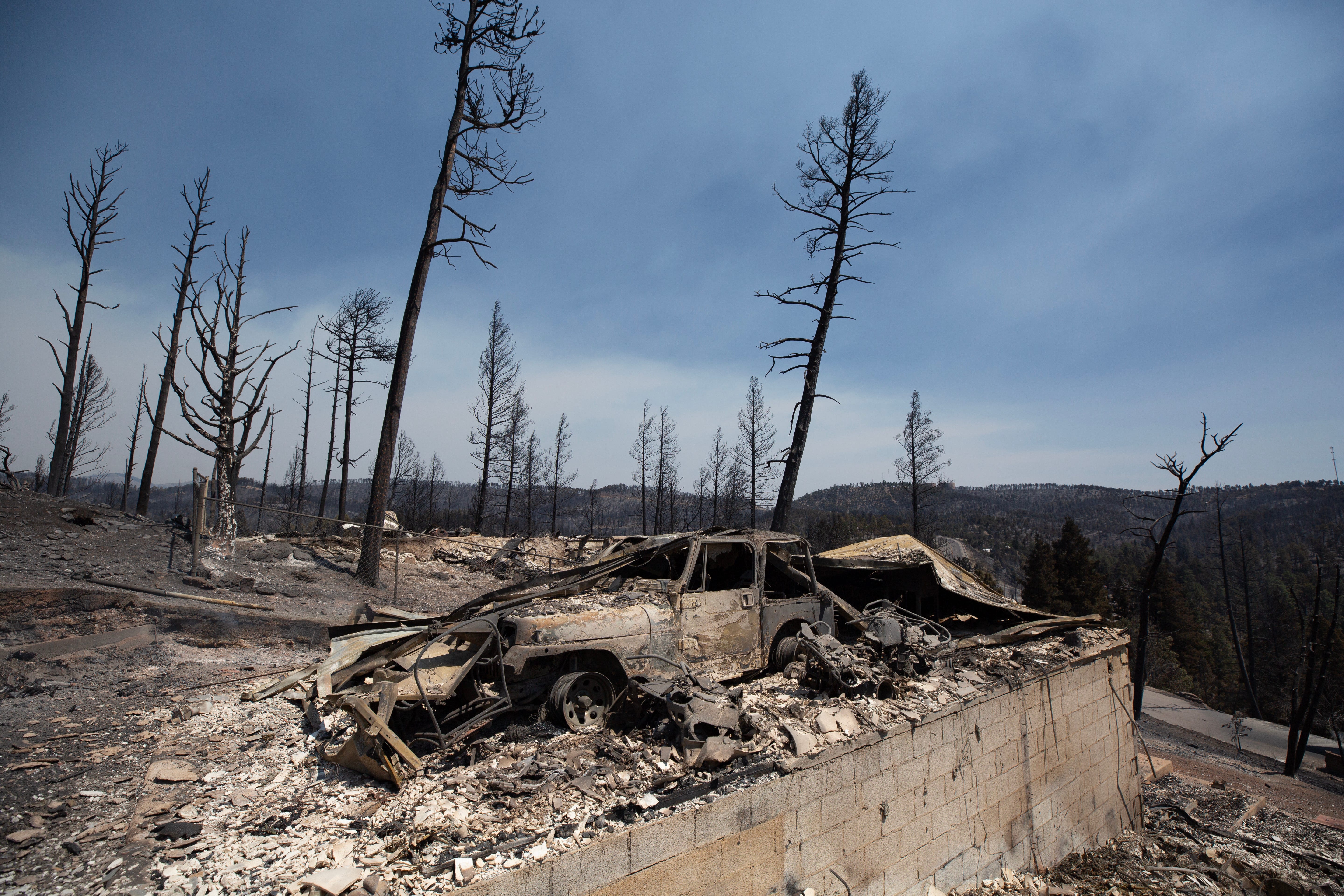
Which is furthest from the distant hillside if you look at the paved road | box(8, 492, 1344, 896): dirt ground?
box(8, 492, 1344, 896): dirt ground

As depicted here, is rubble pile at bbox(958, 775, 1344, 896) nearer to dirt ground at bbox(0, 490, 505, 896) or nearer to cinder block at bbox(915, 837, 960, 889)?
cinder block at bbox(915, 837, 960, 889)

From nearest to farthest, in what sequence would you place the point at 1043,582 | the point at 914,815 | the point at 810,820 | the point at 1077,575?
the point at 810,820 → the point at 914,815 → the point at 1077,575 → the point at 1043,582

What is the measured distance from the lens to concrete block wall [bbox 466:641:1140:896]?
10.4 feet

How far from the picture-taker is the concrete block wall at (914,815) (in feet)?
10.4

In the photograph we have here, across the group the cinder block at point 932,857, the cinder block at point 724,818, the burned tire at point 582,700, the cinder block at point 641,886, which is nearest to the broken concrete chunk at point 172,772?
the burned tire at point 582,700

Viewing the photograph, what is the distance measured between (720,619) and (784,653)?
3.21 ft

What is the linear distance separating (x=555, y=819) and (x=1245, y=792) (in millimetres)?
14266

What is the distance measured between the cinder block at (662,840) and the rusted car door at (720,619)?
1.75 metres

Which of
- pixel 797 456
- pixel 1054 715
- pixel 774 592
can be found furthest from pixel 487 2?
pixel 1054 715

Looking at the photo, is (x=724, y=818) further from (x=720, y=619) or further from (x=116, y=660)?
(x=116, y=660)

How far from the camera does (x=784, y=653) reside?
19.2 ft

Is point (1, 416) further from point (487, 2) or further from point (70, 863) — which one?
point (70, 863)

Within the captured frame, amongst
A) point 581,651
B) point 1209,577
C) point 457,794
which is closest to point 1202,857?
point 581,651

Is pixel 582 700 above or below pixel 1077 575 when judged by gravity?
above
